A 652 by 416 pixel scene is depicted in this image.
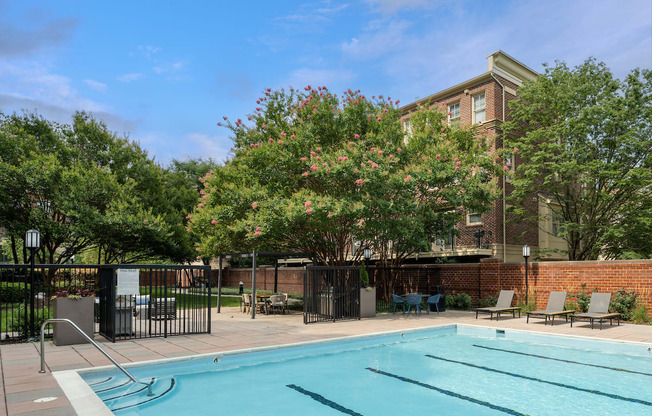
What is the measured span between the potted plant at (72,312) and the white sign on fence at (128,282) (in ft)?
2.36

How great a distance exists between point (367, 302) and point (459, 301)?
603cm

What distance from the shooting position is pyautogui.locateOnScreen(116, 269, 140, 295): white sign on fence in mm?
10720

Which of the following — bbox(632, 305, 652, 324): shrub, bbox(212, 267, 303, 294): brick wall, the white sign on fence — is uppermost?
the white sign on fence

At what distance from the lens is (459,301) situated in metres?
20.7

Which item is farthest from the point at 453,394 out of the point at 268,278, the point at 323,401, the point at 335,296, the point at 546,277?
the point at 268,278

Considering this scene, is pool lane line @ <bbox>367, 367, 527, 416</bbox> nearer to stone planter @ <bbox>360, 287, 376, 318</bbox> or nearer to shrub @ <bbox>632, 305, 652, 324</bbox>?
stone planter @ <bbox>360, 287, 376, 318</bbox>

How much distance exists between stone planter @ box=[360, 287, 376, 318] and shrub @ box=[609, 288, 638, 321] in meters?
8.44

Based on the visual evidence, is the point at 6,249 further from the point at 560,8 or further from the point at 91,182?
the point at 560,8

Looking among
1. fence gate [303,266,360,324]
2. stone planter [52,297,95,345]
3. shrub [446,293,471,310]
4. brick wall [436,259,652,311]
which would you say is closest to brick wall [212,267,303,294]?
brick wall [436,259,652,311]

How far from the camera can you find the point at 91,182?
73.3 feet

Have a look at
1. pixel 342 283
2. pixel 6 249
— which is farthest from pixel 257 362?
pixel 6 249

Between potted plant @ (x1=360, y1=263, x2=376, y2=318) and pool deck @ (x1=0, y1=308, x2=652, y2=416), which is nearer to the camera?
pool deck @ (x1=0, y1=308, x2=652, y2=416)

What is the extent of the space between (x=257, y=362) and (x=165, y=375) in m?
2.05

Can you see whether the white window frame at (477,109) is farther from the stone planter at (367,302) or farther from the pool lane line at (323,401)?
the pool lane line at (323,401)
